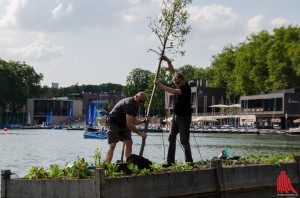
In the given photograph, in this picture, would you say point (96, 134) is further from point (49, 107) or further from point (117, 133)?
point (49, 107)

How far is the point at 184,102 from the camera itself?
14703 millimetres

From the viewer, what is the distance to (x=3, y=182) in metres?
12.3

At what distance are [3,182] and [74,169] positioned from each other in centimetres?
166

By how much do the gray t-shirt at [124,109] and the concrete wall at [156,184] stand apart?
5.99 ft

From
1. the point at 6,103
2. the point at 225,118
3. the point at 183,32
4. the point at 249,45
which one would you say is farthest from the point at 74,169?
the point at 6,103

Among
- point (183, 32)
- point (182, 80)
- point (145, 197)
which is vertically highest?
point (183, 32)

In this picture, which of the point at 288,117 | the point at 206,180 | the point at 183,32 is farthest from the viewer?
the point at 288,117

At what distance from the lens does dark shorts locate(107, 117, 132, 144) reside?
14133 mm

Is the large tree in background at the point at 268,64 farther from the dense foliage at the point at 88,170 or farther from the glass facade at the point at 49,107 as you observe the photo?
the dense foliage at the point at 88,170

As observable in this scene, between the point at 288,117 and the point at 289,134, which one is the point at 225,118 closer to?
the point at 288,117

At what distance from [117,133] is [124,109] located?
824mm

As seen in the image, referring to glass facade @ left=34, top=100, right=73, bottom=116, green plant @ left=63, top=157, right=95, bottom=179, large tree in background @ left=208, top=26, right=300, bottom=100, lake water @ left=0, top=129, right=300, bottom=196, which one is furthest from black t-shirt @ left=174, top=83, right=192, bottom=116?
glass facade @ left=34, top=100, right=73, bottom=116

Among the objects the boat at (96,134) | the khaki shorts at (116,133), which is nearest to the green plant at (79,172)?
the khaki shorts at (116,133)

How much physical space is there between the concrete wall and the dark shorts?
1.88m
